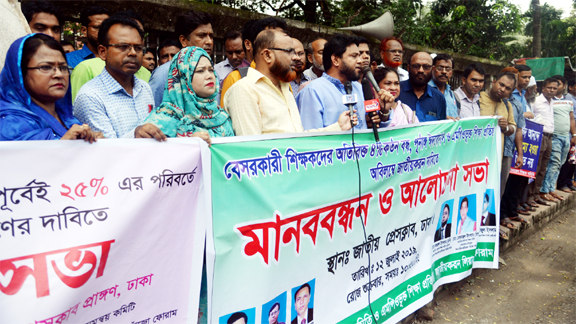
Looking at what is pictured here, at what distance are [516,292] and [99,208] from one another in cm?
409

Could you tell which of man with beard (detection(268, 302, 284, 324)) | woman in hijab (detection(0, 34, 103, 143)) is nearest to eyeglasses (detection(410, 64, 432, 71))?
man with beard (detection(268, 302, 284, 324))

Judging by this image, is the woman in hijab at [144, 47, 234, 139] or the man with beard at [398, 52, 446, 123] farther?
the man with beard at [398, 52, 446, 123]

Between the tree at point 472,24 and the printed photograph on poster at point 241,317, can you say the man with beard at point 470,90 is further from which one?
the tree at point 472,24

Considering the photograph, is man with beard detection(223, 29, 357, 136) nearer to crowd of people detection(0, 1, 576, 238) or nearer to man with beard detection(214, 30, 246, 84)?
crowd of people detection(0, 1, 576, 238)

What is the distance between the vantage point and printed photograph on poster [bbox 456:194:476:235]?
3.72m

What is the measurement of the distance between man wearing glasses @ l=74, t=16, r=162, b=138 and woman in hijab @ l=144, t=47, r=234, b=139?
0.25m

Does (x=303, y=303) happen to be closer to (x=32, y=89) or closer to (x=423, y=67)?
(x=32, y=89)

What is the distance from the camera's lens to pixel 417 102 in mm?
4262

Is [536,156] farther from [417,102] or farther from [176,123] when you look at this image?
[176,123]

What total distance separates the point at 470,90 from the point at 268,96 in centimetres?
313

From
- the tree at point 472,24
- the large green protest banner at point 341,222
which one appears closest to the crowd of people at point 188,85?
the large green protest banner at point 341,222

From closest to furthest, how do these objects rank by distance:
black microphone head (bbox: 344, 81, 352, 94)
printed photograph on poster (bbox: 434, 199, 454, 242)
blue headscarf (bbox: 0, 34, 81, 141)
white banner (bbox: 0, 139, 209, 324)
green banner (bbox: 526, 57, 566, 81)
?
1. white banner (bbox: 0, 139, 209, 324)
2. blue headscarf (bbox: 0, 34, 81, 141)
3. black microphone head (bbox: 344, 81, 352, 94)
4. printed photograph on poster (bbox: 434, 199, 454, 242)
5. green banner (bbox: 526, 57, 566, 81)

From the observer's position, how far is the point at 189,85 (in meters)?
2.09

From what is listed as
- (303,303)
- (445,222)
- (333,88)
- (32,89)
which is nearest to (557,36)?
Answer: (445,222)
